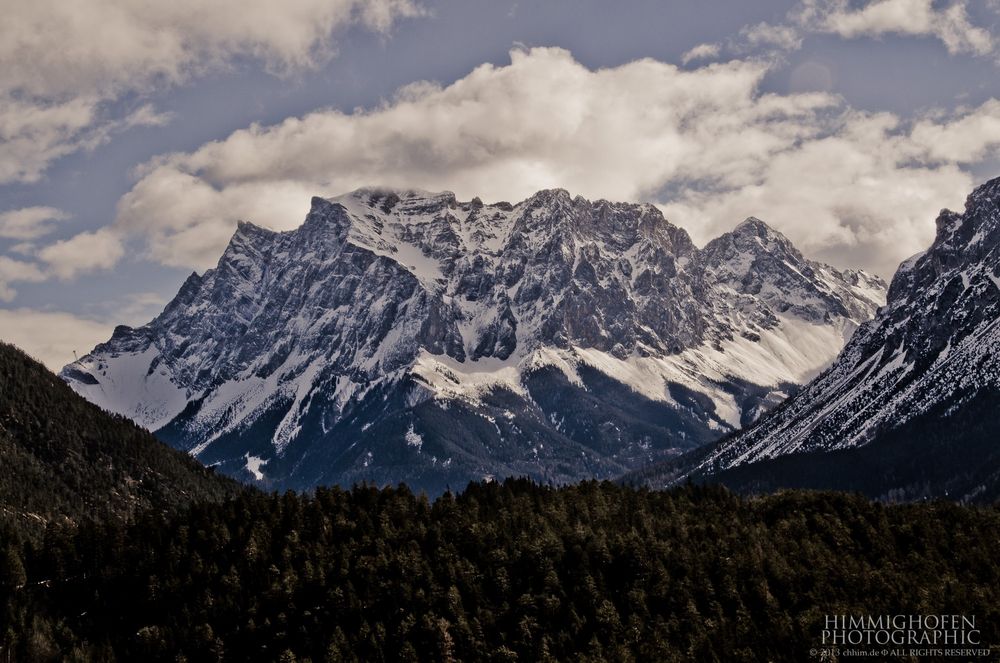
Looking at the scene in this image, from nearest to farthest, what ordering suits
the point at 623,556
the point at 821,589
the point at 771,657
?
the point at 771,657
the point at 821,589
the point at 623,556

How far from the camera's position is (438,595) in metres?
186

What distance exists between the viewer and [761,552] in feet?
640

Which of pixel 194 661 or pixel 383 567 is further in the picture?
pixel 383 567

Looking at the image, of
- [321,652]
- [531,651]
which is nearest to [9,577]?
[321,652]

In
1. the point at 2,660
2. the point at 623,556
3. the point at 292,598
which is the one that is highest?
the point at 623,556

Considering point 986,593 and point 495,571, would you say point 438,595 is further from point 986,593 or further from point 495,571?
point 986,593

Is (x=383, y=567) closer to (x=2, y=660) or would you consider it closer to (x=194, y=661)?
(x=194, y=661)

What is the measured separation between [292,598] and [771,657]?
69.9m

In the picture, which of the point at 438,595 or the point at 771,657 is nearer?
the point at 771,657

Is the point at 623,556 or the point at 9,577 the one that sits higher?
the point at 623,556

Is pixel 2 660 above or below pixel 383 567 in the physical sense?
below

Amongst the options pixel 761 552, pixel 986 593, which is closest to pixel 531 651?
pixel 761 552

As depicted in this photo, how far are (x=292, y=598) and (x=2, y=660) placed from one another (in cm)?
4052

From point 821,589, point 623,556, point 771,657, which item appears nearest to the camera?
point 771,657
